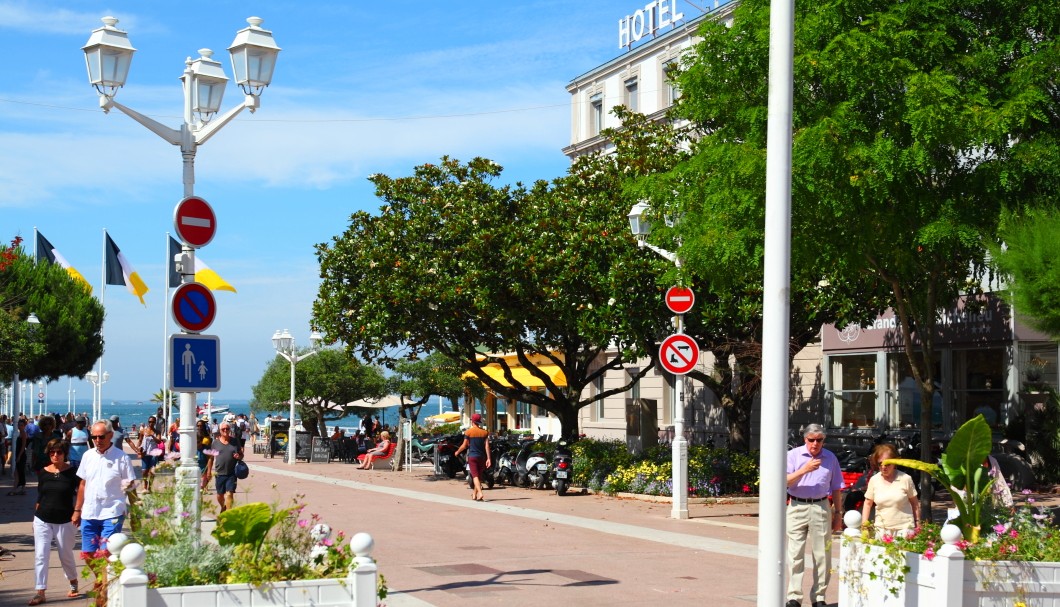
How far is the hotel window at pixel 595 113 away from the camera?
48219 mm

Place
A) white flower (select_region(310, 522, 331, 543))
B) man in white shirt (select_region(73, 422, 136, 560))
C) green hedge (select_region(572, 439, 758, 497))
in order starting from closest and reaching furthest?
white flower (select_region(310, 522, 331, 543)) < man in white shirt (select_region(73, 422, 136, 560)) < green hedge (select_region(572, 439, 758, 497))

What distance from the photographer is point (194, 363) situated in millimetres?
10383

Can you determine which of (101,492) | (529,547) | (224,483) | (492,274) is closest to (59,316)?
(492,274)

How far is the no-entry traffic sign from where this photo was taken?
10352 millimetres

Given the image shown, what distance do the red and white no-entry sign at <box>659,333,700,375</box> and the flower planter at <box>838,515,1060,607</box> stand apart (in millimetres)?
10363

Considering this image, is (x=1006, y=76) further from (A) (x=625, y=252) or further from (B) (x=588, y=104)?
(B) (x=588, y=104)

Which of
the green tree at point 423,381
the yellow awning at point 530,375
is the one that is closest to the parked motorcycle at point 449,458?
the yellow awning at point 530,375

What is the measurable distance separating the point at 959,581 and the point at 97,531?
783 centimetres

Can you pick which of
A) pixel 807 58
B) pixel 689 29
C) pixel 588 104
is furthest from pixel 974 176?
pixel 588 104

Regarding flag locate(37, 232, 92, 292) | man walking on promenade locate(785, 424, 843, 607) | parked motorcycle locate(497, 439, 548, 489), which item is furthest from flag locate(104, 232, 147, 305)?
man walking on promenade locate(785, 424, 843, 607)

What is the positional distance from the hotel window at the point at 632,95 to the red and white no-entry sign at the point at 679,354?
27.7 metres

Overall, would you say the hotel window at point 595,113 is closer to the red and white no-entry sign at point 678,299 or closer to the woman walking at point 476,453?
the woman walking at point 476,453

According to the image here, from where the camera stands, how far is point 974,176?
14.8 m

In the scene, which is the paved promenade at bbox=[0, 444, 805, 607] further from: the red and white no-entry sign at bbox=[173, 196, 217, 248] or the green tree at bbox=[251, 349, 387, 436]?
the green tree at bbox=[251, 349, 387, 436]
